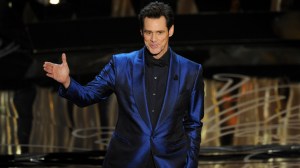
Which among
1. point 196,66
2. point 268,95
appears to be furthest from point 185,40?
point 196,66

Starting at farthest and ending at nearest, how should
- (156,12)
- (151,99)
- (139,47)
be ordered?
(139,47), (151,99), (156,12)

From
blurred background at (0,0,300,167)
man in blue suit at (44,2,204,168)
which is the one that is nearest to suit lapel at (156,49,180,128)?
man in blue suit at (44,2,204,168)

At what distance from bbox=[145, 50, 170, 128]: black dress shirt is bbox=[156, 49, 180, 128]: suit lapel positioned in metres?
0.02

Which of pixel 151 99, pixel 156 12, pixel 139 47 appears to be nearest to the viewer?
pixel 156 12

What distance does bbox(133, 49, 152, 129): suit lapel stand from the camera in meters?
2.52

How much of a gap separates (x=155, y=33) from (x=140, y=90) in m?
0.22

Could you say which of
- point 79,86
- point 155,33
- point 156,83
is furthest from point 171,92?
point 79,86

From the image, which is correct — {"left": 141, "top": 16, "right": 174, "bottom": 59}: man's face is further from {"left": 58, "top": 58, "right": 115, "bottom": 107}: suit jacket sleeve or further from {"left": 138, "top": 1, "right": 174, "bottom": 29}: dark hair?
{"left": 58, "top": 58, "right": 115, "bottom": 107}: suit jacket sleeve

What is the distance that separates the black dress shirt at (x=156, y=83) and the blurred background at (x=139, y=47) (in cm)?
202

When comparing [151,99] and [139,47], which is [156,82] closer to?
[151,99]

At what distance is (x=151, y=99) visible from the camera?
255 cm

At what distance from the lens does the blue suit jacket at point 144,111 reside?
2527mm

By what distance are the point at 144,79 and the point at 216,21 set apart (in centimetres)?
452

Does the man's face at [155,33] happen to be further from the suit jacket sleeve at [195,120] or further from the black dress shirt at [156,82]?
the suit jacket sleeve at [195,120]
